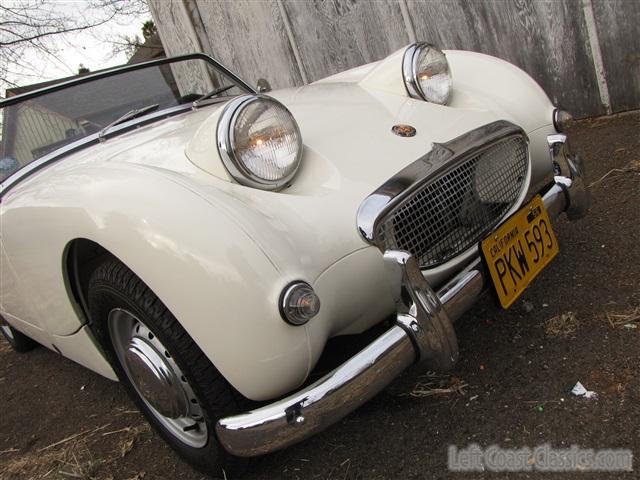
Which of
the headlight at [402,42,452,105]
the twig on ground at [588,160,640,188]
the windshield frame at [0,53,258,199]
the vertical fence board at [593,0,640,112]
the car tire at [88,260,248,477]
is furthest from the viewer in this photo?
the vertical fence board at [593,0,640,112]

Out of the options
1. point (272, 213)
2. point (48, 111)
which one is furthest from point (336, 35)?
point (272, 213)

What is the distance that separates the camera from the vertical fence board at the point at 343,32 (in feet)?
15.2

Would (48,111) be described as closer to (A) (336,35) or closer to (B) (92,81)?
(B) (92,81)

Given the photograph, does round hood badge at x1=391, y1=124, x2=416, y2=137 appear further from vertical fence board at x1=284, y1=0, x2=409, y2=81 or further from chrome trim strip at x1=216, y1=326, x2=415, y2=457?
vertical fence board at x1=284, y1=0, x2=409, y2=81

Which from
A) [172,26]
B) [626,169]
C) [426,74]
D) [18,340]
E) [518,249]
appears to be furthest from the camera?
[172,26]

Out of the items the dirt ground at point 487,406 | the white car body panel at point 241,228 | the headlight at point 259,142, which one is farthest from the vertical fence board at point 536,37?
the headlight at point 259,142

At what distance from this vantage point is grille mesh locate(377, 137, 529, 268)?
5.61ft

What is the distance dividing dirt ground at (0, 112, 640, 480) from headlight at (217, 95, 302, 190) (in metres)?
0.85

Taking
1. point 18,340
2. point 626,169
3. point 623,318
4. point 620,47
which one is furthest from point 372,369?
point 620,47

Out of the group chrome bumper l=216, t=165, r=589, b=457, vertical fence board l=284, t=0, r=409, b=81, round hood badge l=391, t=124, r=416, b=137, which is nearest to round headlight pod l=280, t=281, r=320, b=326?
chrome bumper l=216, t=165, r=589, b=457

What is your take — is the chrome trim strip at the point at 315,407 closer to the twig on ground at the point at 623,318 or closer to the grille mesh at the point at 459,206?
the grille mesh at the point at 459,206

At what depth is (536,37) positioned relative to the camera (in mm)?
3971

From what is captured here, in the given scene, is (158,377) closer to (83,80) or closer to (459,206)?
(459,206)

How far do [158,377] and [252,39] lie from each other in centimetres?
481
